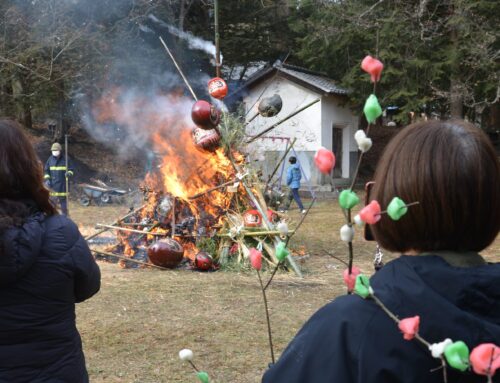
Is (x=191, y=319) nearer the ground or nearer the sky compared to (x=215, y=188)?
nearer the ground

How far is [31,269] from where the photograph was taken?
7.11ft

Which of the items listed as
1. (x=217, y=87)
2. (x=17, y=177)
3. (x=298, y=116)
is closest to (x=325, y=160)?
(x=17, y=177)

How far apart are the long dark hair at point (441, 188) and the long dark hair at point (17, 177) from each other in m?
1.42

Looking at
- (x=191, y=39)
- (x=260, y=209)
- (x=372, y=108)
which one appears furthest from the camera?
(x=191, y=39)

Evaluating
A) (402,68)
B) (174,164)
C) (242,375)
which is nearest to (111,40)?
(402,68)

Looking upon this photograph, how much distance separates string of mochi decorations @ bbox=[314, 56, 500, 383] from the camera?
102cm

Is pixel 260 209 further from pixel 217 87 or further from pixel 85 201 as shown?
pixel 85 201

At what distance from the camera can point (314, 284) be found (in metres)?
7.93

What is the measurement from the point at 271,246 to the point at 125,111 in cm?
1603

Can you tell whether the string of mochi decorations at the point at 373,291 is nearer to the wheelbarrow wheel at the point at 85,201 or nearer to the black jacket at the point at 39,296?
the black jacket at the point at 39,296

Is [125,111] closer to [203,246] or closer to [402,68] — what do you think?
[402,68]

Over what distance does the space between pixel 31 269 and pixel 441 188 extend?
1.57 meters

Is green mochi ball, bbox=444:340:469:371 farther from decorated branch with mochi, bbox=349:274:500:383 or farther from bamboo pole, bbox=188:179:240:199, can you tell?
bamboo pole, bbox=188:179:240:199

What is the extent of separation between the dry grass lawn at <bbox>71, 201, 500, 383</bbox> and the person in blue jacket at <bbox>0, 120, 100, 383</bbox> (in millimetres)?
2490
